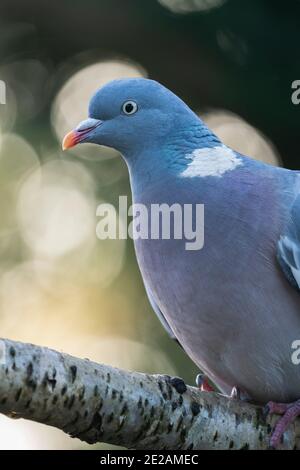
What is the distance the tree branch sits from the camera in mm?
A: 2260

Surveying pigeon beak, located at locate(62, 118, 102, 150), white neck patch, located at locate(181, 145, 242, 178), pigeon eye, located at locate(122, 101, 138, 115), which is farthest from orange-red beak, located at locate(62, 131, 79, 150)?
white neck patch, located at locate(181, 145, 242, 178)

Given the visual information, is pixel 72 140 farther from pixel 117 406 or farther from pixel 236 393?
pixel 117 406

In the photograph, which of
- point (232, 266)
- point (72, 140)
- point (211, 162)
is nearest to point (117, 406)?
point (232, 266)

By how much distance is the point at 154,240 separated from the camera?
2.97 m

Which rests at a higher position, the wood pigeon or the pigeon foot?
the wood pigeon

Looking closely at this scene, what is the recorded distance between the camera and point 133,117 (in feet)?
10.5

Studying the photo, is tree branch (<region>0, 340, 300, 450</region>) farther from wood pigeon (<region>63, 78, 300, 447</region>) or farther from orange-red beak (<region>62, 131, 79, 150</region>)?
orange-red beak (<region>62, 131, 79, 150</region>)

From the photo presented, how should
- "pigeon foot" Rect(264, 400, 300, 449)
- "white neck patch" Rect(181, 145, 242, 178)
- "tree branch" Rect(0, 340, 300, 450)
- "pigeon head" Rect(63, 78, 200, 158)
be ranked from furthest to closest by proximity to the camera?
"pigeon head" Rect(63, 78, 200, 158) → "white neck patch" Rect(181, 145, 242, 178) → "pigeon foot" Rect(264, 400, 300, 449) → "tree branch" Rect(0, 340, 300, 450)

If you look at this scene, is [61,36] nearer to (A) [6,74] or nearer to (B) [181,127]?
(A) [6,74]

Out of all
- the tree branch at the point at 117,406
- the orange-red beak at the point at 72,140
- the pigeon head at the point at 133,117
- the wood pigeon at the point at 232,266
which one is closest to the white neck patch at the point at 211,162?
the wood pigeon at the point at 232,266

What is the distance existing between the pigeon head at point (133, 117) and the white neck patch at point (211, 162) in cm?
15

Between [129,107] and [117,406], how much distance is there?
3.98 ft

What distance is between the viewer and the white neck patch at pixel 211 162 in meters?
2.98

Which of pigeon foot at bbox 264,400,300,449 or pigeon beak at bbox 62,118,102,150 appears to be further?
pigeon beak at bbox 62,118,102,150
